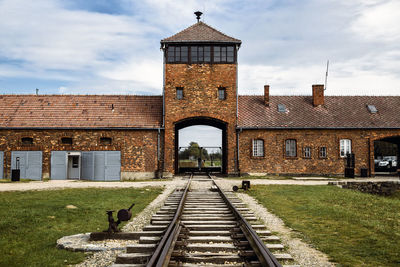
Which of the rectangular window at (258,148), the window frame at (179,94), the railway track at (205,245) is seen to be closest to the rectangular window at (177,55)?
the window frame at (179,94)

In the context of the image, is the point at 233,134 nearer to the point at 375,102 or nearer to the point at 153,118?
the point at 153,118

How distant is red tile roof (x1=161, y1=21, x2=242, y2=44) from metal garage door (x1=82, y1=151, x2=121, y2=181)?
29.2ft

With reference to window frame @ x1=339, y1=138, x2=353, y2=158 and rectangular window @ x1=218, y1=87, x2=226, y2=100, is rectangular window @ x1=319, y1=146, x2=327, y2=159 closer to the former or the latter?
window frame @ x1=339, y1=138, x2=353, y2=158

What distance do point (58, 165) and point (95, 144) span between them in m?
2.90

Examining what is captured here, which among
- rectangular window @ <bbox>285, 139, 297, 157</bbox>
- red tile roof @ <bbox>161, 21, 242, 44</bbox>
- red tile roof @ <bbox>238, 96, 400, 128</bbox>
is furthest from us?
red tile roof @ <bbox>238, 96, 400, 128</bbox>

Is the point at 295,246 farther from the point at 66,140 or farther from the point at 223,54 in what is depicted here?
the point at 66,140

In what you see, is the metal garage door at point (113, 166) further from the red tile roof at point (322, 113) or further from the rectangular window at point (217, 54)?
the rectangular window at point (217, 54)

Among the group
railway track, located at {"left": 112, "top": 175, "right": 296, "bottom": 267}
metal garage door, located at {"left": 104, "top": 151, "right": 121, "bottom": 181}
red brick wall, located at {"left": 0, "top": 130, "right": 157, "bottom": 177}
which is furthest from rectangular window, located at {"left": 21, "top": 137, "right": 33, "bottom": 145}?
railway track, located at {"left": 112, "top": 175, "right": 296, "bottom": 267}

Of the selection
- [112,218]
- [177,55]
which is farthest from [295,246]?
[177,55]

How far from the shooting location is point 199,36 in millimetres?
25219

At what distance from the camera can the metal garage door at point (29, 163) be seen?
80.4 ft

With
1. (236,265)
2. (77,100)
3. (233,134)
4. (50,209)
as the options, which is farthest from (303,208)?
(77,100)

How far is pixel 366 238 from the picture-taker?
701 centimetres

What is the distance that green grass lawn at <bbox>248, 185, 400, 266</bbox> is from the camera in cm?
590
